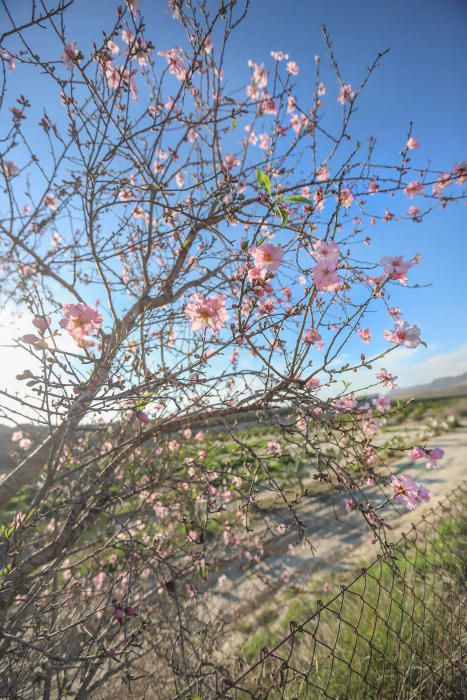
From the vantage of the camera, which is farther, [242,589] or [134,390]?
[242,589]

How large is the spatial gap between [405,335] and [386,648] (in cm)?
242

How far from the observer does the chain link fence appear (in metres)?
1.70

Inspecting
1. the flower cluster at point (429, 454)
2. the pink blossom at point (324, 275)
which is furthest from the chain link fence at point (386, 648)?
the pink blossom at point (324, 275)

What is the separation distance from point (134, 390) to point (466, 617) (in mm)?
3130

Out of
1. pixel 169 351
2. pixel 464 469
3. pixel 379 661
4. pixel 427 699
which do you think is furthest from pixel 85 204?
pixel 464 469

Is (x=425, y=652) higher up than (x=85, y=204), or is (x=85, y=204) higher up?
(x=85, y=204)

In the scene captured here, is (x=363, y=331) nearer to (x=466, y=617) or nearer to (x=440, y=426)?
(x=466, y=617)

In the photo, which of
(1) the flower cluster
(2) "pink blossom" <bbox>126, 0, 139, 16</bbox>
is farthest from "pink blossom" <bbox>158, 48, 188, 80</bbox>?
(1) the flower cluster

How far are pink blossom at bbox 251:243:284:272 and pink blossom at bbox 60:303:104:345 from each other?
2.93ft

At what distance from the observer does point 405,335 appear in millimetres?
1905

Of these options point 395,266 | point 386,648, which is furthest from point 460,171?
point 386,648

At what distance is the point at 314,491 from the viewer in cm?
762

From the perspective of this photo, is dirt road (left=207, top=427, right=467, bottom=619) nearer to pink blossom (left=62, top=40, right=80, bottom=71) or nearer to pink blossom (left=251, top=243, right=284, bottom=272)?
pink blossom (left=251, top=243, right=284, bottom=272)

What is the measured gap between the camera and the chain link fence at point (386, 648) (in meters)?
1.70
